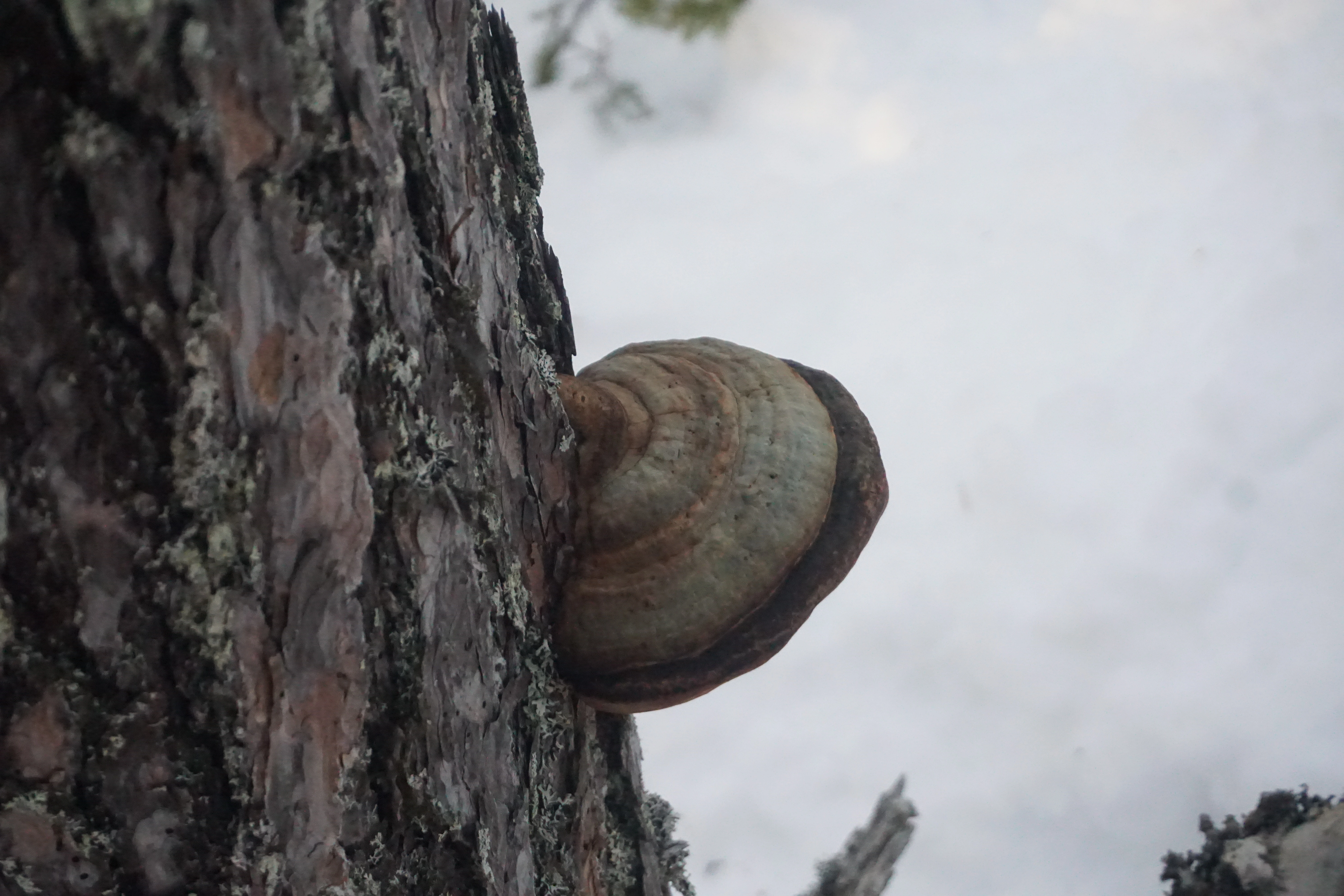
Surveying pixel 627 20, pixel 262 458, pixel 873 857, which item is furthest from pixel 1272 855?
pixel 627 20

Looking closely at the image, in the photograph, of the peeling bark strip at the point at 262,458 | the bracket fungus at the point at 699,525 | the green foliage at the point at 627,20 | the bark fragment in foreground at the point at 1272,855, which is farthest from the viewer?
the green foliage at the point at 627,20

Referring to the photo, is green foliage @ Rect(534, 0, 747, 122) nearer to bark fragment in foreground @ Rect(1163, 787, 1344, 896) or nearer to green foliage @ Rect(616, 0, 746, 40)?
green foliage @ Rect(616, 0, 746, 40)

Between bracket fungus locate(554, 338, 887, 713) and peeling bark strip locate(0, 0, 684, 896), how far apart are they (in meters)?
0.08

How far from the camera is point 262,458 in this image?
2.63ft

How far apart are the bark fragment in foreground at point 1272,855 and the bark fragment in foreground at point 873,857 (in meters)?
0.74

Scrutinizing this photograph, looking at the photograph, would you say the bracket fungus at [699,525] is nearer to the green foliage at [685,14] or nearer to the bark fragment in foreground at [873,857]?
the bark fragment in foreground at [873,857]

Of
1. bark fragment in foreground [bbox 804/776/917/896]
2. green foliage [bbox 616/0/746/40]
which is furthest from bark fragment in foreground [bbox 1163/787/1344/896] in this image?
green foliage [bbox 616/0/746/40]

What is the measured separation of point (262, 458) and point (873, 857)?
2171 mm

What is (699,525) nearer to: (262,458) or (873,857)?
(262,458)

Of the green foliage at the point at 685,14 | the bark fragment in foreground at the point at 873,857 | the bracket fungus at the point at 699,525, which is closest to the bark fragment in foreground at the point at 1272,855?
the bark fragment in foreground at the point at 873,857

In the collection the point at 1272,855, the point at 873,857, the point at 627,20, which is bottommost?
the point at 1272,855

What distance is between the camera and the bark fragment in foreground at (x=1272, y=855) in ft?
5.44

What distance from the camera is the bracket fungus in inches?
45.0

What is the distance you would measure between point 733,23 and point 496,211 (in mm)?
3515
